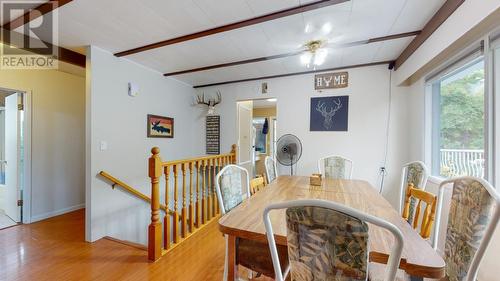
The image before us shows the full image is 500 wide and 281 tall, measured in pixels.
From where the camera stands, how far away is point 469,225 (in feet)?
3.09

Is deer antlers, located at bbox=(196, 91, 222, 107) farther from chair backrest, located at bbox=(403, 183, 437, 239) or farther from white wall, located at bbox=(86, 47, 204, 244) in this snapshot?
chair backrest, located at bbox=(403, 183, 437, 239)

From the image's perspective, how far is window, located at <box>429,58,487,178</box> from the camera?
1837 millimetres

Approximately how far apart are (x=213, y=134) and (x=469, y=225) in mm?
3782

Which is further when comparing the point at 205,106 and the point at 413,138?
the point at 205,106

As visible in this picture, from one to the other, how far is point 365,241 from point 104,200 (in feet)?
9.55

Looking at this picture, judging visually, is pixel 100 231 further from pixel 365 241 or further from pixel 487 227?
pixel 487 227

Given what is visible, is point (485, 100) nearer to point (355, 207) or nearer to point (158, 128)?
point (355, 207)

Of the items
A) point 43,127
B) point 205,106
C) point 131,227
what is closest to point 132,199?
point 131,227

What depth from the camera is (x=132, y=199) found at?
299cm

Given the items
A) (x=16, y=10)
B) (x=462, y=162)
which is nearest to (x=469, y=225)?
(x=462, y=162)

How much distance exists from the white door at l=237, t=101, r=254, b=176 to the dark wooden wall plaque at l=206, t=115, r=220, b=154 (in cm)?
45

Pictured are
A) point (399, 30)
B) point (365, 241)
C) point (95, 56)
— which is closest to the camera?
point (365, 241)

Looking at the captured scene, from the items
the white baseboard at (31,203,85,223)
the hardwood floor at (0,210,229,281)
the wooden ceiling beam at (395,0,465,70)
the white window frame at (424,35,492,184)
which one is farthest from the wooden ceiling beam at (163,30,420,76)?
the white baseboard at (31,203,85,223)

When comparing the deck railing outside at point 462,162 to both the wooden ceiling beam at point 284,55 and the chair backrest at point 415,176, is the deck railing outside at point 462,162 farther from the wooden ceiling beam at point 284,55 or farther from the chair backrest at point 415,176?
the wooden ceiling beam at point 284,55
